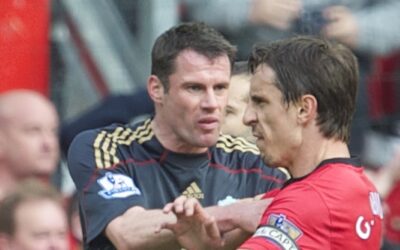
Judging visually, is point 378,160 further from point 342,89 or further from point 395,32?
point 342,89

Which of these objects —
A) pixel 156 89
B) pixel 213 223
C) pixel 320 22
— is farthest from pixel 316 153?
pixel 320 22

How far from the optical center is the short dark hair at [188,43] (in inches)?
236

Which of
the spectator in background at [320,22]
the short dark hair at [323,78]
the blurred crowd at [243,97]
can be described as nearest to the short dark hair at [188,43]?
the blurred crowd at [243,97]

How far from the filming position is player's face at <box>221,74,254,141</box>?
22.2ft

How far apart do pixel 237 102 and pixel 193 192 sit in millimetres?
1110

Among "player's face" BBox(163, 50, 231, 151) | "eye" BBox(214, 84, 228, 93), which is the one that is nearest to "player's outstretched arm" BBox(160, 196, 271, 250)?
"player's face" BBox(163, 50, 231, 151)

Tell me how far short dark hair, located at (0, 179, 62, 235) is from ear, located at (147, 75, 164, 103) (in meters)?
0.64

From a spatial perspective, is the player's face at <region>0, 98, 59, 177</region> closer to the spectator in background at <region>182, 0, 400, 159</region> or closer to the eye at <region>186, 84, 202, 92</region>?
the eye at <region>186, 84, 202, 92</region>

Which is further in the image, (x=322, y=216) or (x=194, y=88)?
(x=194, y=88)

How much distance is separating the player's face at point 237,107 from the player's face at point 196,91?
0.66 m

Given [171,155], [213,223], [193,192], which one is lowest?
[193,192]

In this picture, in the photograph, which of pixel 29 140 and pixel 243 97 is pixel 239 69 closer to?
pixel 243 97

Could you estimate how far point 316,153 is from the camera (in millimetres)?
4836

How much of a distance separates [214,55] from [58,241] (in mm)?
986
